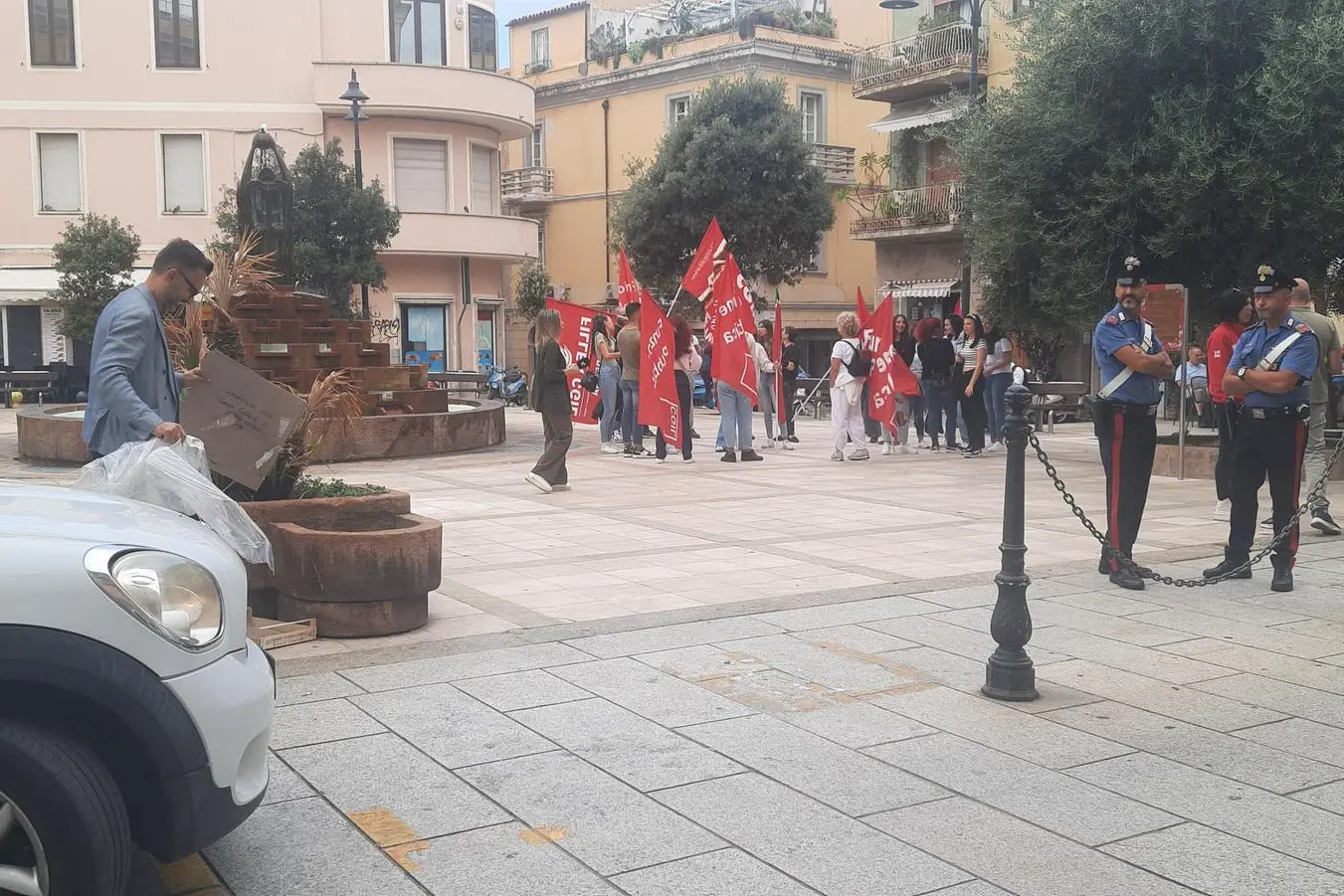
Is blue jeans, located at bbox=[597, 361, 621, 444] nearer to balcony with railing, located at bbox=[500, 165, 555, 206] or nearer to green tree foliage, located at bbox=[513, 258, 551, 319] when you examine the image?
green tree foliage, located at bbox=[513, 258, 551, 319]

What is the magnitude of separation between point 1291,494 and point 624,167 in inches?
1402

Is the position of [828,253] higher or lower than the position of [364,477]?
higher

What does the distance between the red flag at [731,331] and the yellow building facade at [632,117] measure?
20.1 m

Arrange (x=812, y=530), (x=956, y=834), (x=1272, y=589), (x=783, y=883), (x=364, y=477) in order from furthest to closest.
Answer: (x=364, y=477) → (x=812, y=530) → (x=1272, y=589) → (x=956, y=834) → (x=783, y=883)

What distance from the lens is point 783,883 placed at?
3.73 meters

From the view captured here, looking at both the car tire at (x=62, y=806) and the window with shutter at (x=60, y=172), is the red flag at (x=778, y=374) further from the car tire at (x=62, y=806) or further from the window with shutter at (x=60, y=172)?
the window with shutter at (x=60, y=172)

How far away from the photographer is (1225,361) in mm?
10117

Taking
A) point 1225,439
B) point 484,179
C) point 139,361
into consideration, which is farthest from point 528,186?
point 139,361

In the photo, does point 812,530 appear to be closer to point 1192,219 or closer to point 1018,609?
point 1018,609

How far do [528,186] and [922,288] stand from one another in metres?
16.7

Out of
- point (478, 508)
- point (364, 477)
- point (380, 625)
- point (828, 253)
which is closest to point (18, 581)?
point (380, 625)

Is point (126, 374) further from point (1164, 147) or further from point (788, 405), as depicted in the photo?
point (788, 405)

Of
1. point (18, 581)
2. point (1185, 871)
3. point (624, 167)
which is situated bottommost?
point (1185, 871)

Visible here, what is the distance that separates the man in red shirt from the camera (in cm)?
918
